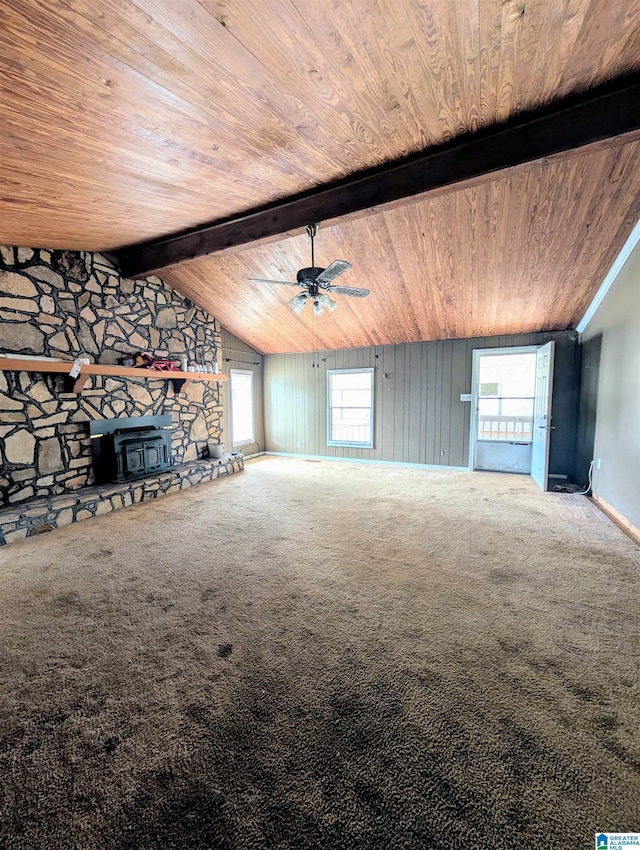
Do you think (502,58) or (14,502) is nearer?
(502,58)

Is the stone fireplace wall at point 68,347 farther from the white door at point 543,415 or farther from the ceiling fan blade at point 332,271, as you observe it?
the white door at point 543,415

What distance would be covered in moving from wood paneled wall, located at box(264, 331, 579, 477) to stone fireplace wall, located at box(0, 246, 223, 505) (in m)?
2.81

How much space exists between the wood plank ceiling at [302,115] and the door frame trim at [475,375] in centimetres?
163

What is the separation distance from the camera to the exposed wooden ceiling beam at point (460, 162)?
7.84ft

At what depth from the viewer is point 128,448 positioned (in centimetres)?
491

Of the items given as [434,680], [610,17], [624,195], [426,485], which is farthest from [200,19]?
[426,485]

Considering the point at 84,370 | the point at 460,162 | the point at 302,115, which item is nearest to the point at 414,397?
the point at 460,162

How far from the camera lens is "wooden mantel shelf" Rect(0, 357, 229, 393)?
3736 mm

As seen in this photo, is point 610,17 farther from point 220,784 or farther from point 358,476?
point 358,476

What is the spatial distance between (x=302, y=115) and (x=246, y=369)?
584 cm

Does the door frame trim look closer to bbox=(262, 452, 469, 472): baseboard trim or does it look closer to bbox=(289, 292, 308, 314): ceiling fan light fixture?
bbox=(262, 452, 469, 472): baseboard trim

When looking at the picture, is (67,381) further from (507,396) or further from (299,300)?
(507,396)

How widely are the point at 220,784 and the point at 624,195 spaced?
16.5 ft

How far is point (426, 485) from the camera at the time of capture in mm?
5547
